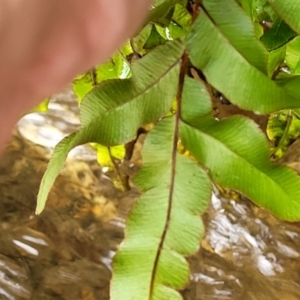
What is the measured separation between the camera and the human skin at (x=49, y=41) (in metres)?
0.14

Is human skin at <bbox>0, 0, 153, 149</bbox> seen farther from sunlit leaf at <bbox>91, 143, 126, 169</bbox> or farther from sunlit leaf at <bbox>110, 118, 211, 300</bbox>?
sunlit leaf at <bbox>91, 143, 126, 169</bbox>

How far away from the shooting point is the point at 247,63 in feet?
1.12

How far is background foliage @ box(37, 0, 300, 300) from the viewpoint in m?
0.34

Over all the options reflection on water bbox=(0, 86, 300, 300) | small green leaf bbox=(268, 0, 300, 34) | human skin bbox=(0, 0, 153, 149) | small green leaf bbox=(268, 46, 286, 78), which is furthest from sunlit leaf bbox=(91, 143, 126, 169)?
human skin bbox=(0, 0, 153, 149)

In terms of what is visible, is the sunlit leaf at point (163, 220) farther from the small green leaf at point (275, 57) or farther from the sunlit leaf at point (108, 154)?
the sunlit leaf at point (108, 154)

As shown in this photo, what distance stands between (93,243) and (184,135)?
0.91 feet

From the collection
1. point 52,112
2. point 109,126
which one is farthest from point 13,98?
point 52,112

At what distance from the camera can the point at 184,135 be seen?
354mm

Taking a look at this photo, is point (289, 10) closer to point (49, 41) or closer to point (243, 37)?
point (243, 37)

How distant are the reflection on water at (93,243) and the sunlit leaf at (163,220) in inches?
7.9

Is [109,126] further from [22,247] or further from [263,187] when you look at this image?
[22,247]

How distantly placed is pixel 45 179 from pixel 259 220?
0.30 meters

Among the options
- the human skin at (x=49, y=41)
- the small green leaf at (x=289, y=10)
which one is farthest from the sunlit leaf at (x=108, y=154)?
the human skin at (x=49, y=41)

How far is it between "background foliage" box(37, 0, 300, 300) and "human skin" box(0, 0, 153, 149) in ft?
0.55
